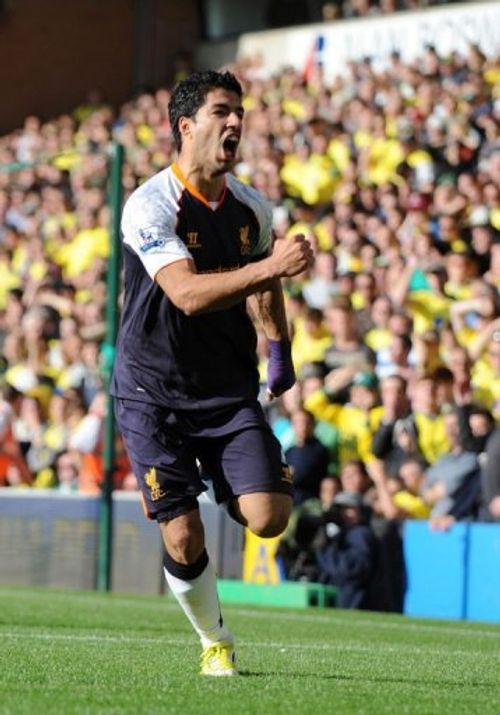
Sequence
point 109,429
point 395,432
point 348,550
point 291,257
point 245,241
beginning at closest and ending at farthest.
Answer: point 291,257 < point 245,241 < point 348,550 < point 395,432 < point 109,429

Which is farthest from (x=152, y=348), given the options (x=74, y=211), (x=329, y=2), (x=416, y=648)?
(x=329, y=2)

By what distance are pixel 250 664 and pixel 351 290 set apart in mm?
8929

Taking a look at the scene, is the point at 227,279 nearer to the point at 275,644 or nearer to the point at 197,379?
the point at 197,379

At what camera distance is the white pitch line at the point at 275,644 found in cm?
922

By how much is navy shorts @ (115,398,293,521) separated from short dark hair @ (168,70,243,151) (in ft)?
3.57

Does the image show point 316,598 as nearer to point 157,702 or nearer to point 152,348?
point 152,348

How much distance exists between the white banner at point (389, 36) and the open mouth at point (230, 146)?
607 inches

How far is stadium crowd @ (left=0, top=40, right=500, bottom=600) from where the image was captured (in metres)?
14.2

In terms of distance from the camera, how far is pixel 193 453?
7.33 meters

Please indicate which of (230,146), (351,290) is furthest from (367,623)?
(230,146)

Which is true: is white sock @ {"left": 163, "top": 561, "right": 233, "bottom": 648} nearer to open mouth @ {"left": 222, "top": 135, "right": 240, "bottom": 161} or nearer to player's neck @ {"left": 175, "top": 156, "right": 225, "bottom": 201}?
player's neck @ {"left": 175, "top": 156, "right": 225, "bottom": 201}

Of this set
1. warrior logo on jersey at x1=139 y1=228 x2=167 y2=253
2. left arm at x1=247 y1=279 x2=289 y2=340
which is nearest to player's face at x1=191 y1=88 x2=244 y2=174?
warrior logo on jersey at x1=139 y1=228 x2=167 y2=253

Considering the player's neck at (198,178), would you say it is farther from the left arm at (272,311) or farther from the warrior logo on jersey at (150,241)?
the left arm at (272,311)

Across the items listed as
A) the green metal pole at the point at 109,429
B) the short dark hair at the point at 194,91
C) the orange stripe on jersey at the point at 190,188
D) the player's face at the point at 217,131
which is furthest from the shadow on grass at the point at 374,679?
the green metal pole at the point at 109,429
